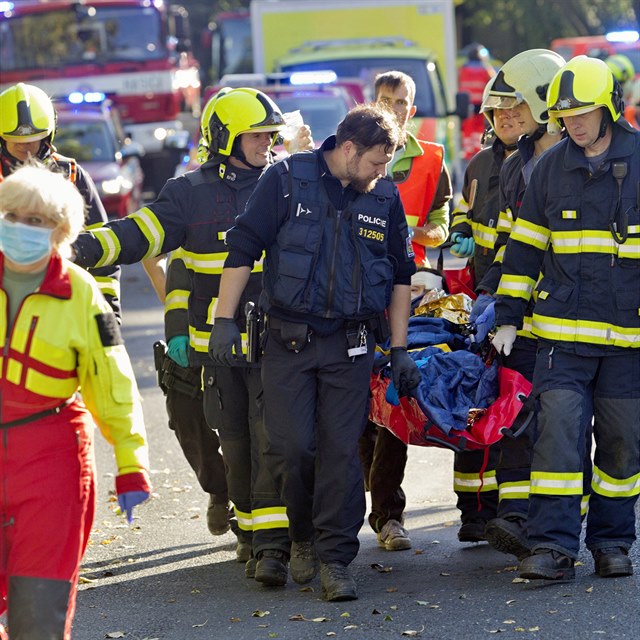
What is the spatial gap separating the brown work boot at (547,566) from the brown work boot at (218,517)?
5.72 ft

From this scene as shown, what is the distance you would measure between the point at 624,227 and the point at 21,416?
2.64 m

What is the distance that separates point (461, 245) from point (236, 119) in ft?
4.25

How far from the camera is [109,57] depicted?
972 inches

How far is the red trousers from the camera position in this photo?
4562 millimetres

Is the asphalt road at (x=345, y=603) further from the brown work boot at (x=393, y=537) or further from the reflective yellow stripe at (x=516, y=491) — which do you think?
the reflective yellow stripe at (x=516, y=491)

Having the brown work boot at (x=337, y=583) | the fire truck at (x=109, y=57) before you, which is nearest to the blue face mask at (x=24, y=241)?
the brown work boot at (x=337, y=583)

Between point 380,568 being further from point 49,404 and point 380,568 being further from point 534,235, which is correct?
point 49,404

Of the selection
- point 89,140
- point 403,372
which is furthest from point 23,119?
point 89,140

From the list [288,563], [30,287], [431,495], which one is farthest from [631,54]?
[30,287]

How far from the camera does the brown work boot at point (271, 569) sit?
21.2 feet

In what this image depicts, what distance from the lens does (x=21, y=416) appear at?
15.2ft

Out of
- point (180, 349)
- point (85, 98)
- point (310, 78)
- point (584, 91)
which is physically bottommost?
point (85, 98)

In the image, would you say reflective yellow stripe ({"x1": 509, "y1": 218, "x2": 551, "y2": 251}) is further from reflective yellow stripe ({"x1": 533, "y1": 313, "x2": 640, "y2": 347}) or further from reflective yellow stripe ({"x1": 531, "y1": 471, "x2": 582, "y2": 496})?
reflective yellow stripe ({"x1": 531, "y1": 471, "x2": 582, "y2": 496})

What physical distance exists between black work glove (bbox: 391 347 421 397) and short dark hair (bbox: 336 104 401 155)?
2.78ft
